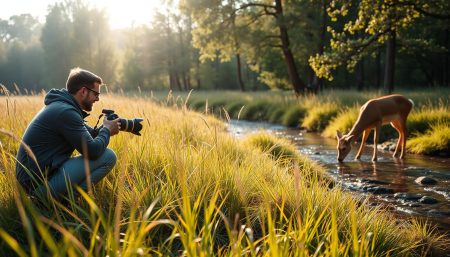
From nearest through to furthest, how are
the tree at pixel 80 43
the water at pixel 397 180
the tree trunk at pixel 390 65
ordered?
the water at pixel 397 180, the tree trunk at pixel 390 65, the tree at pixel 80 43

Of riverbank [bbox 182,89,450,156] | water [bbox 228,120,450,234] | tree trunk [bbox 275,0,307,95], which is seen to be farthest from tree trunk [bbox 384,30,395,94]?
water [bbox 228,120,450,234]

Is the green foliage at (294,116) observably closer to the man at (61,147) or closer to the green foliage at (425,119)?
the green foliage at (425,119)

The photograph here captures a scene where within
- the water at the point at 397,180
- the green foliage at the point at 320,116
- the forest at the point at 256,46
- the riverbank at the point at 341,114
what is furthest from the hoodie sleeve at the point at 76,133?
the green foliage at the point at 320,116

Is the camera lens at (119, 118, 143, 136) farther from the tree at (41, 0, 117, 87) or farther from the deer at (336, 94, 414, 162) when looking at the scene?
the tree at (41, 0, 117, 87)

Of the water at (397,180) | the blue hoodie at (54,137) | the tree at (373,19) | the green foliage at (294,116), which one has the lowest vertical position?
the water at (397,180)

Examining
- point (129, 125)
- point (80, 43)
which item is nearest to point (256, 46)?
point (129, 125)

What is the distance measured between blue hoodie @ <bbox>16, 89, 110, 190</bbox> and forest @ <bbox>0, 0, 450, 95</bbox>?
3.17 meters

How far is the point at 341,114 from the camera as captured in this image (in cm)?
1174

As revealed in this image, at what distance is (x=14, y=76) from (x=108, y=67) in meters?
20.4

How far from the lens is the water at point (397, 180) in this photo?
15.5ft

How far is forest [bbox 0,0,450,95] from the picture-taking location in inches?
429

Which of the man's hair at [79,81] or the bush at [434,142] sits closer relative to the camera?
the man's hair at [79,81]

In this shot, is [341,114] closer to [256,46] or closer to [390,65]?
[390,65]

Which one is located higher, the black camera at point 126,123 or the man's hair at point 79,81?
the man's hair at point 79,81
